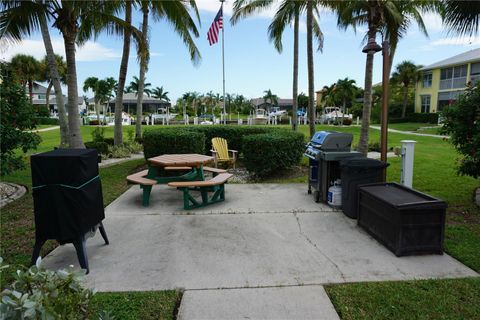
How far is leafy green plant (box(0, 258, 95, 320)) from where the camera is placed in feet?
4.50

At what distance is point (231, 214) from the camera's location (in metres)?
5.62

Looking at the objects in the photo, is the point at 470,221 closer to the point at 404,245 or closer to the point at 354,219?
the point at 354,219

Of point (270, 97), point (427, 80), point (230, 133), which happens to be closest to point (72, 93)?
point (230, 133)

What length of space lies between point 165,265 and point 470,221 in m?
4.52

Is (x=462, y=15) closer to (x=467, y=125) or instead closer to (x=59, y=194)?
(x=467, y=125)

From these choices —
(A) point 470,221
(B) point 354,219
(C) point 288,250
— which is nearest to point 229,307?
(C) point 288,250

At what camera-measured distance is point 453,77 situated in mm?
36312

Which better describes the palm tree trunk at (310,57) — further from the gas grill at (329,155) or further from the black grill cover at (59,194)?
Answer: the black grill cover at (59,194)

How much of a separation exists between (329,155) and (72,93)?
6.82 m

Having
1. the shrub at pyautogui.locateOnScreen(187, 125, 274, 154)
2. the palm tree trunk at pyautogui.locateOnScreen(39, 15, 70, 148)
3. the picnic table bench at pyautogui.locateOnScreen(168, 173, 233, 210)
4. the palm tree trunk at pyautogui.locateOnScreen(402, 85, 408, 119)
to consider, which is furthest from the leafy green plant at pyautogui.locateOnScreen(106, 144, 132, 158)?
the palm tree trunk at pyautogui.locateOnScreen(402, 85, 408, 119)

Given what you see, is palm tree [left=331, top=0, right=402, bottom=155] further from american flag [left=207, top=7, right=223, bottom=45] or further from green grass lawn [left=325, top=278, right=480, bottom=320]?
green grass lawn [left=325, top=278, right=480, bottom=320]

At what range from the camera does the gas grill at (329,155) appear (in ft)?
19.4

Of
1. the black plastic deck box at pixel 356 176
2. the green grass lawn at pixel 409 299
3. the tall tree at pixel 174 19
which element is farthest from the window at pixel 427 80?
the green grass lawn at pixel 409 299

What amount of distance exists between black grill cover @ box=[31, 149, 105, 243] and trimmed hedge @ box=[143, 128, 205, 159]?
531 centimetres
